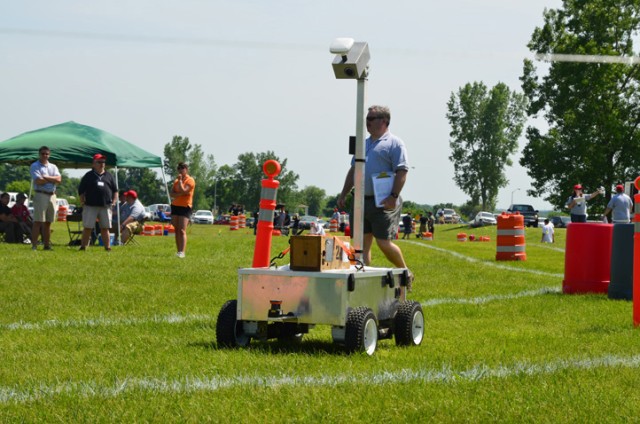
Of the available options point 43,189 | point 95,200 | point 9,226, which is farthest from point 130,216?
point 95,200

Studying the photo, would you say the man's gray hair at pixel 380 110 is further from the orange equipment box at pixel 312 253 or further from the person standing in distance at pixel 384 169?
the orange equipment box at pixel 312 253

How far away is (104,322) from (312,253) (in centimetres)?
234

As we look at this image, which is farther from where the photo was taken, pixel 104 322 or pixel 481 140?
pixel 481 140

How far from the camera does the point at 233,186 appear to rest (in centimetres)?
16962

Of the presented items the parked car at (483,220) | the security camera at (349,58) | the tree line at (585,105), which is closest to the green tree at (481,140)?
the parked car at (483,220)

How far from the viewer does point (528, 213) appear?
3273 inches

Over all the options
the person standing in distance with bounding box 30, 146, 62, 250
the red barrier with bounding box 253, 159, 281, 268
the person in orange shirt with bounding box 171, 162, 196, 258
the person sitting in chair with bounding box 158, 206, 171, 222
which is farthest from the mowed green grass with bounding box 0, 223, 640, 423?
the person sitting in chair with bounding box 158, 206, 171, 222

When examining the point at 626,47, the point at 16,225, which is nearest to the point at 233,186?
the point at 626,47

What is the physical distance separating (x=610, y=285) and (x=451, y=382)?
6465mm

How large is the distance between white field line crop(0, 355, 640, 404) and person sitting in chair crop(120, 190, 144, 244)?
63.5ft

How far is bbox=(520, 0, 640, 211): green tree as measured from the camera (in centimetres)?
5622

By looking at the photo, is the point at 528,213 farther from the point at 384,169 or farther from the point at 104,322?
the point at 104,322

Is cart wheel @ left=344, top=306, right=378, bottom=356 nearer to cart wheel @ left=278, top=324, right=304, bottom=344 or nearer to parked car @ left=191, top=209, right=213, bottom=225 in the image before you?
cart wheel @ left=278, top=324, right=304, bottom=344

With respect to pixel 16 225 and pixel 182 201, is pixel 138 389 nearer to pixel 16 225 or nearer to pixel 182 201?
pixel 182 201
